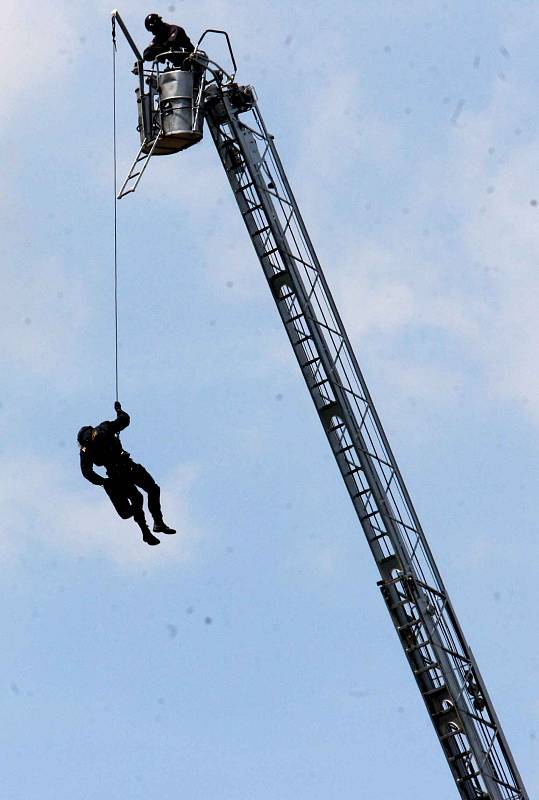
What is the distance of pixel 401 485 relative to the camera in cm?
5928

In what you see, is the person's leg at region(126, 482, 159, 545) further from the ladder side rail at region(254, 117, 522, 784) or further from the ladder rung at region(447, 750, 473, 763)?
the ladder rung at region(447, 750, 473, 763)

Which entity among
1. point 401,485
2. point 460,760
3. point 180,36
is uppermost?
point 180,36

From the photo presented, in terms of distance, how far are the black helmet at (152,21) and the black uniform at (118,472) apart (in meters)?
6.91

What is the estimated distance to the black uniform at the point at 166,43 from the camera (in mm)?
59812

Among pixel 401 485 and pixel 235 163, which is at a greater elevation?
pixel 235 163

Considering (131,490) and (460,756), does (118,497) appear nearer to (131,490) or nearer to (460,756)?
(131,490)

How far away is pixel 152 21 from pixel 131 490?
827 cm

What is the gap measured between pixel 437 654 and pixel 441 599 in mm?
1048

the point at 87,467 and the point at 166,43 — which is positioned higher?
the point at 166,43

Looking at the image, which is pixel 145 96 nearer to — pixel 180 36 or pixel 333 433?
pixel 180 36

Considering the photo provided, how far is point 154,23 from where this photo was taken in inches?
2357

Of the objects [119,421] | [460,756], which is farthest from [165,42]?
[460,756]

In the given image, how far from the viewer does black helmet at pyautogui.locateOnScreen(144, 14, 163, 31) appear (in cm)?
5984

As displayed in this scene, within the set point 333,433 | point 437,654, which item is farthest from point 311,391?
point 437,654
